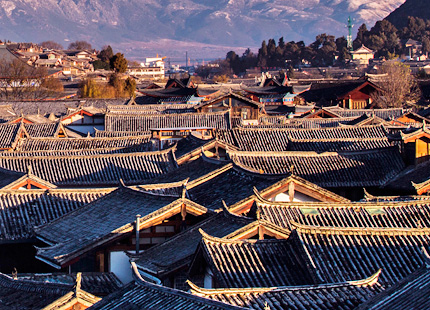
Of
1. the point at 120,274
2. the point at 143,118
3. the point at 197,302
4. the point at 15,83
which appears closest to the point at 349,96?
the point at 143,118

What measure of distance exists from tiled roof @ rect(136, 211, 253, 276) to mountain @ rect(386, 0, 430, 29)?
453ft

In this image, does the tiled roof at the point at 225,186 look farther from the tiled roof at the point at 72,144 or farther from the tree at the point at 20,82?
the tree at the point at 20,82

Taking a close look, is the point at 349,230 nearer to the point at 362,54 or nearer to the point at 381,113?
the point at 381,113

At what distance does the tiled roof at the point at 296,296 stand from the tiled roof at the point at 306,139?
61.6 ft

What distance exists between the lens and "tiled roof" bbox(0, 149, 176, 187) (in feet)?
98.7

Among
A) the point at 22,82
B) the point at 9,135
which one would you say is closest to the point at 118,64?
the point at 22,82

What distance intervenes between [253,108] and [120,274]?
108 feet

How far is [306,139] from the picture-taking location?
34125 mm

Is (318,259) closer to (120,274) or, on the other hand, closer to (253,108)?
(120,274)

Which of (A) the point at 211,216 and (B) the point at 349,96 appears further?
(B) the point at 349,96

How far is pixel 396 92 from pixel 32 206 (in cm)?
4817

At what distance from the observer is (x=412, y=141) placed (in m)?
29.0

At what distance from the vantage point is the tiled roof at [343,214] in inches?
719

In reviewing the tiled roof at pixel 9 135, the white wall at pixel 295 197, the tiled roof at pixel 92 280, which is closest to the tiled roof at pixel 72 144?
the tiled roof at pixel 9 135
